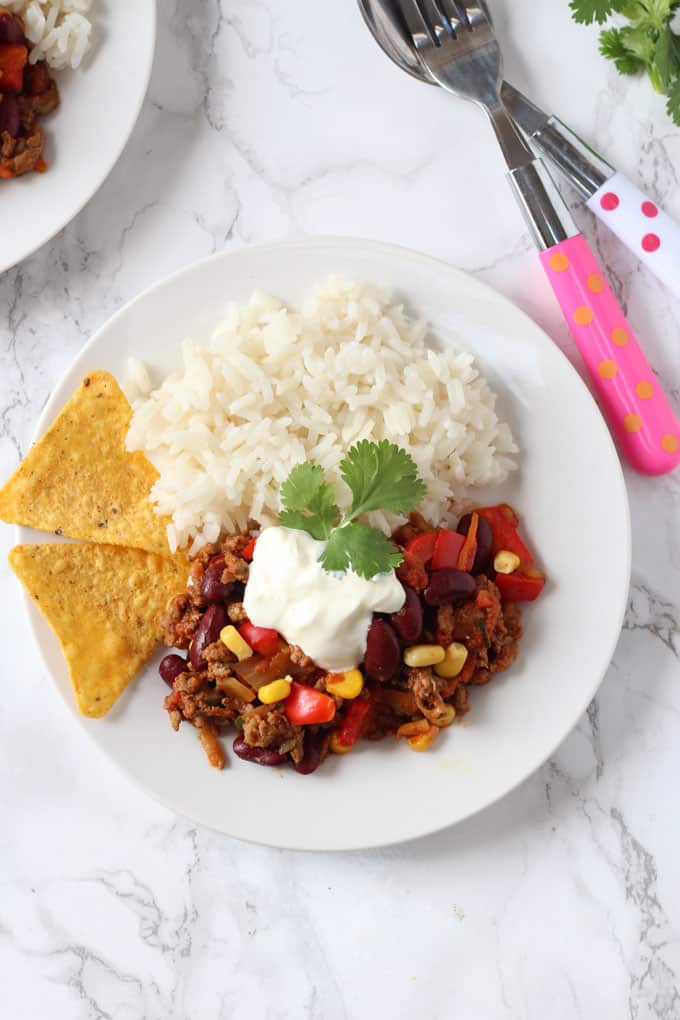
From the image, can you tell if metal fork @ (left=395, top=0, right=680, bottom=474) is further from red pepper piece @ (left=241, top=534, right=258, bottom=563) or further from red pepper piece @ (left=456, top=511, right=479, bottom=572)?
red pepper piece @ (left=241, top=534, right=258, bottom=563)

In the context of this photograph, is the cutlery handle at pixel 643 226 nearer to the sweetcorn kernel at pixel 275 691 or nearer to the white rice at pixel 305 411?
the white rice at pixel 305 411

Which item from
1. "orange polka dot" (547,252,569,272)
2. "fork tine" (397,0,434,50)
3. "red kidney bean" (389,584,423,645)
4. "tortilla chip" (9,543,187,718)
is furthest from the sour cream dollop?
"fork tine" (397,0,434,50)

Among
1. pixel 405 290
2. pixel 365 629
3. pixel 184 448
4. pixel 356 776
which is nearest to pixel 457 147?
pixel 405 290

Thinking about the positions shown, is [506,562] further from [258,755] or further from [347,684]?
[258,755]

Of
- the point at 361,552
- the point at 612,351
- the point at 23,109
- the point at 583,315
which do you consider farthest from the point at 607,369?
the point at 23,109

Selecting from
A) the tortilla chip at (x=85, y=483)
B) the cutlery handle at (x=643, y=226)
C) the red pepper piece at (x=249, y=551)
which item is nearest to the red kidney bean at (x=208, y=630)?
the red pepper piece at (x=249, y=551)
